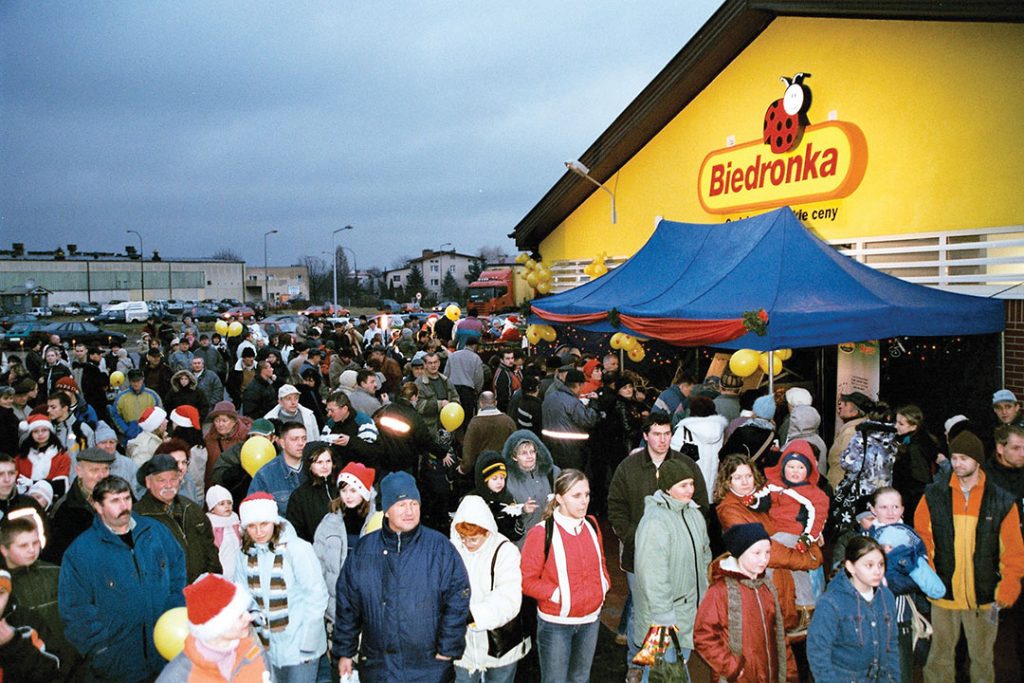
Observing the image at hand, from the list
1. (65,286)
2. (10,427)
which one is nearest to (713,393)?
(10,427)

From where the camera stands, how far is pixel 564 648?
3.98 m

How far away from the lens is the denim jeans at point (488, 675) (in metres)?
3.75

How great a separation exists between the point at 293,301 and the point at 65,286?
2421 cm

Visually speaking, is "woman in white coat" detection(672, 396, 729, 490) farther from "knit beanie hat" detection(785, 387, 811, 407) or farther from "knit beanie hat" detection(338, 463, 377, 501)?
"knit beanie hat" detection(338, 463, 377, 501)

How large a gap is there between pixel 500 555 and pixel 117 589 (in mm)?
1981

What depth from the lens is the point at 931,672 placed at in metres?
4.44

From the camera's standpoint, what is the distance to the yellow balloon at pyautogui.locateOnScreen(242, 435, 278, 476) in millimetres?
5473

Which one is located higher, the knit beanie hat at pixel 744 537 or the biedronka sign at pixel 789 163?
the biedronka sign at pixel 789 163

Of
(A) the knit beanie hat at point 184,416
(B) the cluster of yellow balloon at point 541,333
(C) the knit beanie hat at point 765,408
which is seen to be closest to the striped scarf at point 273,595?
(A) the knit beanie hat at point 184,416

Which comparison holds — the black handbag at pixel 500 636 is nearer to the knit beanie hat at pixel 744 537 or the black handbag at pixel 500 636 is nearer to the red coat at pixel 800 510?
the knit beanie hat at pixel 744 537

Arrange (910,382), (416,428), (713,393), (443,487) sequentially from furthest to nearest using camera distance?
(910,382) → (713,393) → (443,487) → (416,428)

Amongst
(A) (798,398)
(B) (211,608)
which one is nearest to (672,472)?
(A) (798,398)

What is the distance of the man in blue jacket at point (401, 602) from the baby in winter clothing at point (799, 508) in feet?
6.84

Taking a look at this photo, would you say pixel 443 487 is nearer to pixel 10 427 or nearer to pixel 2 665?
pixel 2 665
